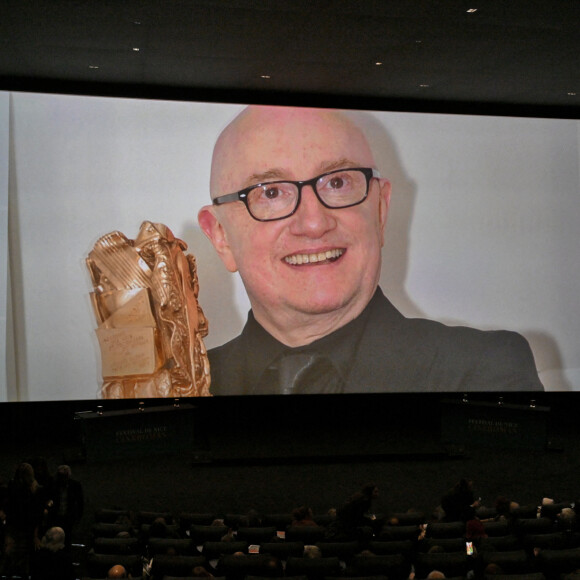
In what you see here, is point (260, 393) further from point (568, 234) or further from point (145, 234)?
point (568, 234)

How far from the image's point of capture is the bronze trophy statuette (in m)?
A: 10.1

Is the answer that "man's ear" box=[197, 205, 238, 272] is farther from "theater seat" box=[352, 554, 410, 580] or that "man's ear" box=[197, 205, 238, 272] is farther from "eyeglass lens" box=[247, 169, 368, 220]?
"theater seat" box=[352, 554, 410, 580]

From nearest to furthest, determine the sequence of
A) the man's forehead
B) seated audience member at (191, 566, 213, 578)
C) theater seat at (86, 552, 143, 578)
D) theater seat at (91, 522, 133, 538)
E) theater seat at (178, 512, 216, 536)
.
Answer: seated audience member at (191, 566, 213, 578) < theater seat at (86, 552, 143, 578) < theater seat at (91, 522, 133, 538) < theater seat at (178, 512, 216, 536) < the man's forehead

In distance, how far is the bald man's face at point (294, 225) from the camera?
1028 centimetres

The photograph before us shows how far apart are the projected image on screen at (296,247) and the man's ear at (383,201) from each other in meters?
0.03

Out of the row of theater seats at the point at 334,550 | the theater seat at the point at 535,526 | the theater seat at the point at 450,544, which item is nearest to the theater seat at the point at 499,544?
the row of theater seats at the point at 334,550

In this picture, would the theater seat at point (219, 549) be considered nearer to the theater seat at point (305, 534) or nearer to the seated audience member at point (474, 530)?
the theater seat at point (305, 534)

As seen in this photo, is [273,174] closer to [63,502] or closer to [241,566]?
[63,502]

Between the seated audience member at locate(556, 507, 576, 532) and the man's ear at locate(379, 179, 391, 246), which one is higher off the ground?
the man's ear at locate(379, 179, 391, 246)

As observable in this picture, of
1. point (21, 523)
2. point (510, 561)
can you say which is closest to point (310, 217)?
point (21, 523)

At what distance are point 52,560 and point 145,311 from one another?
5.67 m

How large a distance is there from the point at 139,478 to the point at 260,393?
209cm

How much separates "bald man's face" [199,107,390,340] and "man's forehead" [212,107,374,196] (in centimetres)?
1

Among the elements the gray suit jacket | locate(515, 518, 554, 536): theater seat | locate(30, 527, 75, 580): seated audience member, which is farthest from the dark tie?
locate(30, 527, 75, 580): seated audience member
